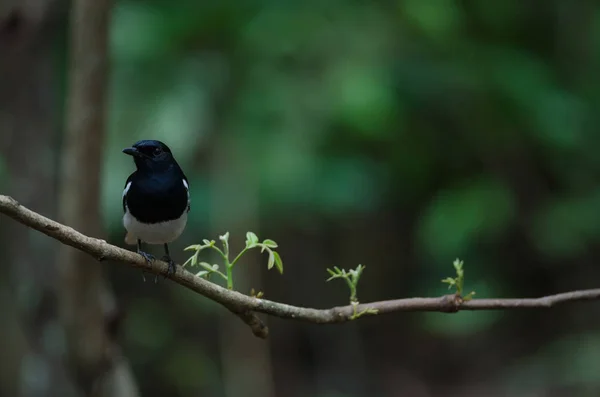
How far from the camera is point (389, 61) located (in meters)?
4.71

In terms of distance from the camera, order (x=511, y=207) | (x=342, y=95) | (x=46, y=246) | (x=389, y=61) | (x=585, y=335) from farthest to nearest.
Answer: (x=585, y=335), (x=511, y=207), (x=389, y=61), (x=342, y=95), (x=46, y=246)

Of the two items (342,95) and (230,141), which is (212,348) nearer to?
(230,141)

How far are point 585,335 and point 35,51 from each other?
4.59 m

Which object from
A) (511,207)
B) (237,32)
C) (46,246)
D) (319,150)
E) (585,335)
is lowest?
(585,335)

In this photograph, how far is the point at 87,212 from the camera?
124 inches

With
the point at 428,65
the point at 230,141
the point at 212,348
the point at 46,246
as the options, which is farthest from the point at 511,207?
the point at 46,246

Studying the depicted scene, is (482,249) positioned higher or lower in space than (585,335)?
higher

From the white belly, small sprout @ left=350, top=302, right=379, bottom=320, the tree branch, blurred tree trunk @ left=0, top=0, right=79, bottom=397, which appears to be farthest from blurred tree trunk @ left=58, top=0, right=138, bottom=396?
small sprout @ left=350, top=302, right=379, bottom=320

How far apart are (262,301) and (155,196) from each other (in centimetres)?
66

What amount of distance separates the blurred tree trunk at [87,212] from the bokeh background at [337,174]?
0.55 ft

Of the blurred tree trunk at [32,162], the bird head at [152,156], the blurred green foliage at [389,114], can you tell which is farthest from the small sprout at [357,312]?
the blurred green foliage at [389,114]

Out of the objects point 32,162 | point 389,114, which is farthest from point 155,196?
point 389,114

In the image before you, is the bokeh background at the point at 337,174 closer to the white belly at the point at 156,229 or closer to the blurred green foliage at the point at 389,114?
the blurred green foliage at the point at 389,114

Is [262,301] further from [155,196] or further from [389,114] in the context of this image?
[389,114]
